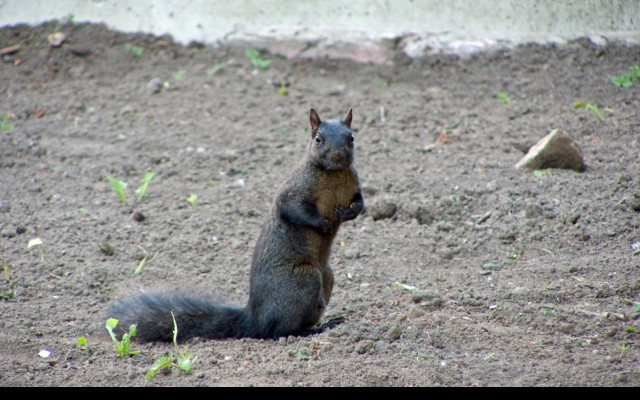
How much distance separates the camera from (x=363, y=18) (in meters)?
7.79

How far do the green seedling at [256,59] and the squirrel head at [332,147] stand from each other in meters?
4.31

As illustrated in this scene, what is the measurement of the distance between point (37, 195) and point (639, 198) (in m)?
5.21

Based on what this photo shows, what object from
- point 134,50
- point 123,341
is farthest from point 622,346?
point 134,50

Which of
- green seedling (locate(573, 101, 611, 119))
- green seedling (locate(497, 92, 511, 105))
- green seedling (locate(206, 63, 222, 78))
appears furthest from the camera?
green seedling (locate(206, 63, 222, 78))

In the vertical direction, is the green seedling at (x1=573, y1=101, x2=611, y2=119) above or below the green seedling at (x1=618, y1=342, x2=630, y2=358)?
above

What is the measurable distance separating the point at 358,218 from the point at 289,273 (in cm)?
168

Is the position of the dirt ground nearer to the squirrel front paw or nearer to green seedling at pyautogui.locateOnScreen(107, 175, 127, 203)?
green seedling at pyautogui.locateOnScreen(107, 175, 127, 203)

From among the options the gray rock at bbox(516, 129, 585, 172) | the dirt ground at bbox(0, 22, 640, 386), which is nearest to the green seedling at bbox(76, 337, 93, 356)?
the dirt ground at bbox(0, 22, 640, 386)

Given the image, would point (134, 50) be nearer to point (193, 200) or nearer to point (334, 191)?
point (193, 200)

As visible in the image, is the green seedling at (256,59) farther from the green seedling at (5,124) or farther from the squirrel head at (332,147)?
the squirrel head at (332,147)

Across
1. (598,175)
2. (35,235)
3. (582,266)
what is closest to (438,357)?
(582,266)

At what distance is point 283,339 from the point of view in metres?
3.48

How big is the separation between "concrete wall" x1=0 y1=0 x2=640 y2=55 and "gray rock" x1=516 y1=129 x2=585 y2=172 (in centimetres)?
265

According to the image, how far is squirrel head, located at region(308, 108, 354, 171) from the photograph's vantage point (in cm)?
362
